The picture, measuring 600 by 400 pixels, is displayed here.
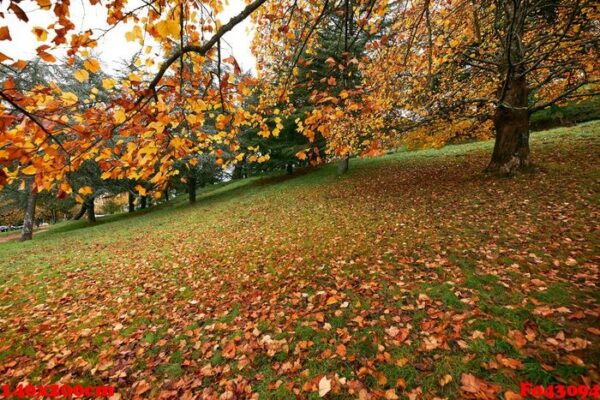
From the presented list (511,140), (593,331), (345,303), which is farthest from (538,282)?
(511,140)

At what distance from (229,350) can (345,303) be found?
173 cm

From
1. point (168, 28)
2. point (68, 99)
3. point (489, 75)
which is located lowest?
point (68, 99)

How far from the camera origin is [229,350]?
3.48 m

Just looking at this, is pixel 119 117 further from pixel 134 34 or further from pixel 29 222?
pixel 29 222

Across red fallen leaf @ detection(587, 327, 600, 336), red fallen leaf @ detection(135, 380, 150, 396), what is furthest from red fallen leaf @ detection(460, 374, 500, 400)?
red fallen leaf @ detection(135, 380, 150, 396)

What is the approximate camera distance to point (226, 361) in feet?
10.9

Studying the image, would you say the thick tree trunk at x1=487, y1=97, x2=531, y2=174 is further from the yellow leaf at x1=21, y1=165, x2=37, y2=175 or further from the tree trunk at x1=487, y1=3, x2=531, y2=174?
the yellow leaf at x1=21, y1=165, x2=37, y2=175

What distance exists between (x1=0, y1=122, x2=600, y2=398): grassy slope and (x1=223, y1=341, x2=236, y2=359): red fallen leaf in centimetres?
2

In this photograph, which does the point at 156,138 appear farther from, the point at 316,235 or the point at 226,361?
the point at 316,235

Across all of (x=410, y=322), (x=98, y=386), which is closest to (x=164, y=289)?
(x=98, y=386)

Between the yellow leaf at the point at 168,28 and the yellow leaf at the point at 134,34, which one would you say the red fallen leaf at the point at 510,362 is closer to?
the yellow leaf at the point at 168,28

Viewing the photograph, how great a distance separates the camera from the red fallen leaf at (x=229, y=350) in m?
3.38

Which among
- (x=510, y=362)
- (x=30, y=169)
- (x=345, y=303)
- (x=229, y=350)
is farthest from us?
(x=345, y=303)

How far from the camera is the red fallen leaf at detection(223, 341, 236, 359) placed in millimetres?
3379
